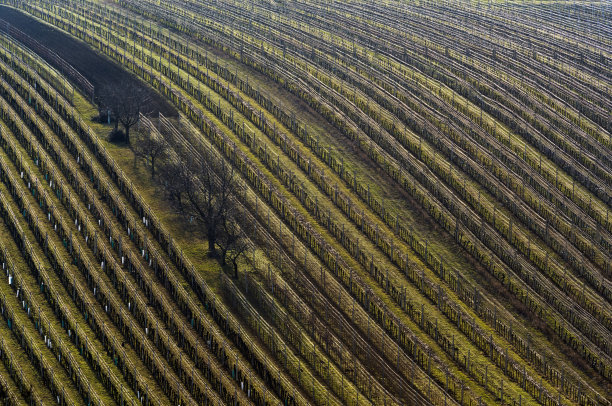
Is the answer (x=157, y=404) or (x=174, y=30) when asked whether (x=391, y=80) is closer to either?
(x=174, y=30)

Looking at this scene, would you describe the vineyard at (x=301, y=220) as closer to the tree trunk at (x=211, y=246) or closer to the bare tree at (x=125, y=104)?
the tree trunk at (x=211, y=246)

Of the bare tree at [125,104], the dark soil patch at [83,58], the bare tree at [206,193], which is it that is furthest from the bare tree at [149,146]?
the dark soil patch at [83,58]

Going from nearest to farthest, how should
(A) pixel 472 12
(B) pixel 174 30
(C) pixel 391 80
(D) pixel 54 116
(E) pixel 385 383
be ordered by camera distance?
(E) pixel 385 383
(D) pixel 54 116
(C) pixel 391 80
(B) pixel 174 30
(A) pixel 472 12

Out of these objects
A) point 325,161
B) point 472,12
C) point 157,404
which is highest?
point 472,12

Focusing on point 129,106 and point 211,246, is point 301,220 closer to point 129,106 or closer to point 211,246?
point 211,246

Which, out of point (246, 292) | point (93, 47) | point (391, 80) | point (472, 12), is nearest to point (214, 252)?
point (246, 292)

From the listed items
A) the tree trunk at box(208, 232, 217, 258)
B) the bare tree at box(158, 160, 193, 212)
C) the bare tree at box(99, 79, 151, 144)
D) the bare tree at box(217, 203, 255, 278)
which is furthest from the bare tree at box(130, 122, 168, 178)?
the tree trunk at box(208, 232, 217, 258)
